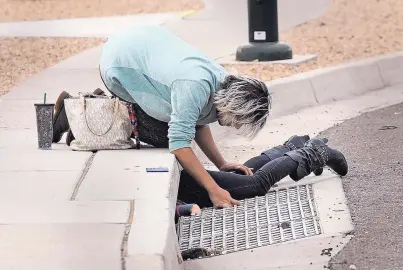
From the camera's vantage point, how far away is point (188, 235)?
5.47m

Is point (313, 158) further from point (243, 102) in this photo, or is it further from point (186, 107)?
point (186, 107)

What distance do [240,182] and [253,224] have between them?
18.9 inches

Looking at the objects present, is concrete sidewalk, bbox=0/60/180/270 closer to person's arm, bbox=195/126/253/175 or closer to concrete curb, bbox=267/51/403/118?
person's arm, bbox=195/126/253/175

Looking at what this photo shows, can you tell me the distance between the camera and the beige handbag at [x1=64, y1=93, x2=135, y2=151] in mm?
6074

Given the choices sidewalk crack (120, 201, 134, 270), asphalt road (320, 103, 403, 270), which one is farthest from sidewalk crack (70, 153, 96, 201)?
asphalt road (320, 103, 403, 270)

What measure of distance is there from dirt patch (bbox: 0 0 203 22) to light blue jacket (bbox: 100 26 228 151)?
879 centimetres

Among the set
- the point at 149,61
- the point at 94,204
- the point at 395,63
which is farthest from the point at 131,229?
the point at 395,63

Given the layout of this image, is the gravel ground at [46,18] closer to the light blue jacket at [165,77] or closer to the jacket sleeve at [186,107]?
the light blue jacket at [165,77]

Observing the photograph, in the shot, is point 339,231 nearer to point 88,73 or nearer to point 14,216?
point 14,216

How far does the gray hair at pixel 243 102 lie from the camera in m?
5.49

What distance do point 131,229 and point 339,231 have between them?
120 cm

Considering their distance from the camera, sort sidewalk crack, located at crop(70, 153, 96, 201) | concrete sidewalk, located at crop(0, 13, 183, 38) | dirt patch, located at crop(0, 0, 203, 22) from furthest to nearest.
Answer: dirt patch, located at crop(0, 0, 203, 22)
concrete sidewalk, located at crop(0, 13, 183, 38)
sidewalk crack, located at crop(70, 153, 96, 201)

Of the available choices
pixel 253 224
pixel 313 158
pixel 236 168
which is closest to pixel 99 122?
pixel 236 168

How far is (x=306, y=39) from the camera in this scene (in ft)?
39.5
